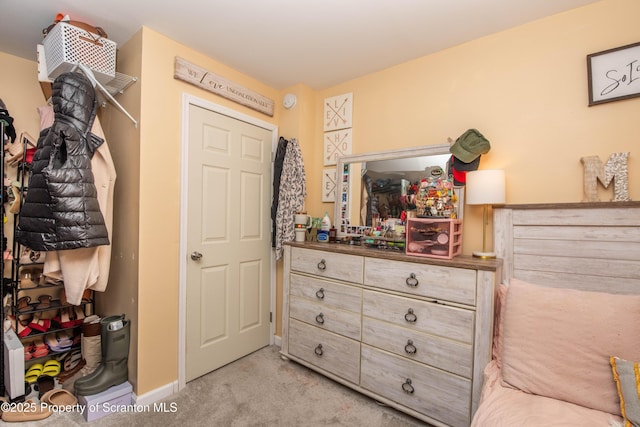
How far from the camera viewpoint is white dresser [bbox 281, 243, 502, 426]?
5.13 feet

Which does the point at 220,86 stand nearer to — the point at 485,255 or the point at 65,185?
the point at 65,185

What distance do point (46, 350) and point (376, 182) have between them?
2701 mm

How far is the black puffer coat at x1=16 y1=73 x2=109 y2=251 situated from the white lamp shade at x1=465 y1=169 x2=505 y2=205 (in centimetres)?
221

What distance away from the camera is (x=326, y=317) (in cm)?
216

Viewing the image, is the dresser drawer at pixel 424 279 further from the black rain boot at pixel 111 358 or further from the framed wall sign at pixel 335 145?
the black rain boot at pixel 111 358

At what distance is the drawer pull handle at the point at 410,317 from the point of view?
68.4 inches

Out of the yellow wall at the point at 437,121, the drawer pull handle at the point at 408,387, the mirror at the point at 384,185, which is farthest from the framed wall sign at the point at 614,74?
the drawer pull handle at the point at 408,387

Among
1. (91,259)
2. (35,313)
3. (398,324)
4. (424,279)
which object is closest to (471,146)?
(424,279)

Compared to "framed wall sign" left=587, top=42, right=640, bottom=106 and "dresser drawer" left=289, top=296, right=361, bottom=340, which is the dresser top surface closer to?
"dresser drawer" left=289, top=296, right=361, bottom=340

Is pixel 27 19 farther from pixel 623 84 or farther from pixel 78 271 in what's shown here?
pixel 623 84

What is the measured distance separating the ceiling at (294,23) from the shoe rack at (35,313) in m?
1.00

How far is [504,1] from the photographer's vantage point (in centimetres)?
162

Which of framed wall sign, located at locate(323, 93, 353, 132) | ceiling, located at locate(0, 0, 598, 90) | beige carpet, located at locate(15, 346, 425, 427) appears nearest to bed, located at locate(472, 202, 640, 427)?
beige carpet, located at locate(15, 346, 425, 427)

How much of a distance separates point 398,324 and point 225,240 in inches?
57.2
